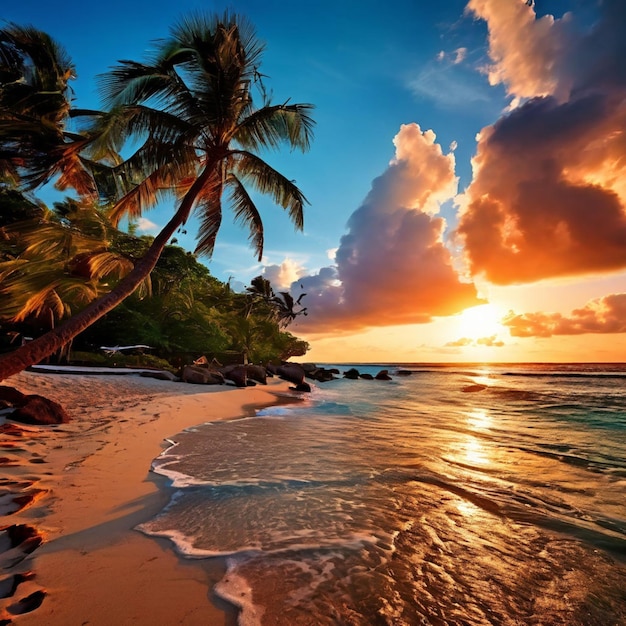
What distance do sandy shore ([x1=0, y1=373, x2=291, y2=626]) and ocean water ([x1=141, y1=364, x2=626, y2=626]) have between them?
8.5 inches

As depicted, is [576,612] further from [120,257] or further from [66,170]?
[66,170]

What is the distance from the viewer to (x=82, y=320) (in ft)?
17.3

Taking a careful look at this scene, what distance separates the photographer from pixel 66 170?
8.07 m

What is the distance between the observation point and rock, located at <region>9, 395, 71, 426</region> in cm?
626

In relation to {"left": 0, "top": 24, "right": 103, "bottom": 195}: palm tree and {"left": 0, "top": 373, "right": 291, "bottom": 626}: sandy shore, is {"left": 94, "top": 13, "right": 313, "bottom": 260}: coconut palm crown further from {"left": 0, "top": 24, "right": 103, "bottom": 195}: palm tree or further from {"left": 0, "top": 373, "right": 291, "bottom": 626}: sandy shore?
{"left": 0, "top": 373, "right": 291, "bottom": 626}: sandy shore

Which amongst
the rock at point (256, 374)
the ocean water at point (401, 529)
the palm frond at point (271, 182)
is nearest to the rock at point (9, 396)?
the ocean water at point (401, 529)

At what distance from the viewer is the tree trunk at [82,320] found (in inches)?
167

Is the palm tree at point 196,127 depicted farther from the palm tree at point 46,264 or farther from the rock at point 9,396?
the rock at point 9,396

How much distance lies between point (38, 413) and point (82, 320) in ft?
9.12

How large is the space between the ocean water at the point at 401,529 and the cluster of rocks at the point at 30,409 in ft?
8.82

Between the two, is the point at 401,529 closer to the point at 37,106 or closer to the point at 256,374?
the point at 37,106

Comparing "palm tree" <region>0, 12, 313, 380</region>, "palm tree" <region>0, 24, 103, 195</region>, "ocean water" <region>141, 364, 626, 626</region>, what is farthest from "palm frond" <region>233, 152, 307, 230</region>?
"ocean water" <region>141, 364, 626, 626</region>

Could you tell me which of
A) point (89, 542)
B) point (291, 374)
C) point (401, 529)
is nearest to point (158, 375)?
point (291, 374)

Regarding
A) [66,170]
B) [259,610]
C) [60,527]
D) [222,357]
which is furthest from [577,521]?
[222,357]
